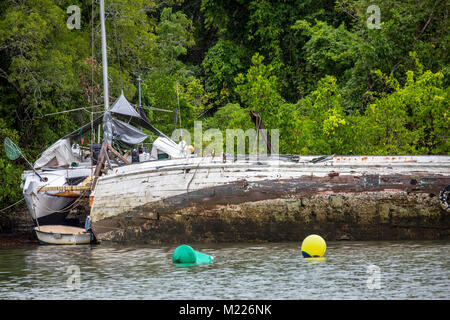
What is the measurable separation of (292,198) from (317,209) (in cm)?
62

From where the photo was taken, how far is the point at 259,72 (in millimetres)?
23734

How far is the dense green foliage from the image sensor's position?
875 inches

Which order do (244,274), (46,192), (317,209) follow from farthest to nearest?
(46,192), (317,209), (244,274)

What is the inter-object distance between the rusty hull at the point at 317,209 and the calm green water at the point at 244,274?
430 mm

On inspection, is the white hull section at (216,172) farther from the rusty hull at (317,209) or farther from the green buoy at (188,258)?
the green buoy at (188,258)

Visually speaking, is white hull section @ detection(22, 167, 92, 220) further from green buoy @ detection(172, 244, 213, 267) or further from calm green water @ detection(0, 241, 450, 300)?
green buoy @ detection(172, 244, 213, 267)

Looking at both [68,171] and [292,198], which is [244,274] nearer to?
Result: [292,198]

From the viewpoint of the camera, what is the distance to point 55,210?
21344mm

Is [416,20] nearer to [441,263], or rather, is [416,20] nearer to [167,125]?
[167,125]

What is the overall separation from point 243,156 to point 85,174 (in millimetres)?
6063

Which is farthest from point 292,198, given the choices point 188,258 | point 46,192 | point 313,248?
point 46,192

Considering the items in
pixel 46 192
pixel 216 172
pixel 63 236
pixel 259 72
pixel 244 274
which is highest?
pixel 259 72
